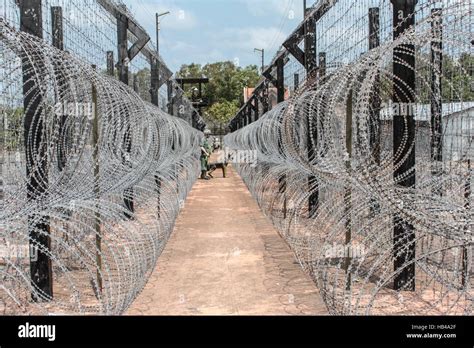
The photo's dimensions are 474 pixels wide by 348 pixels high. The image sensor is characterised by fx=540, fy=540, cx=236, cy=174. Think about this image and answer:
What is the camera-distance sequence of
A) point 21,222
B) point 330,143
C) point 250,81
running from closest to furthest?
point 21,222
point 330,143
point 250,81

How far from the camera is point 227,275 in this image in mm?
5938

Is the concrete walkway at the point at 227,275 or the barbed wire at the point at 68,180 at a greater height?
the barbed wire at the point at 68,180

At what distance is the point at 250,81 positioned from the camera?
5991 cm

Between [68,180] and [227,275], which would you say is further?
[227,275]

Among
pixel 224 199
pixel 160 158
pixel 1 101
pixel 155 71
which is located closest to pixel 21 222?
pixel 1 101

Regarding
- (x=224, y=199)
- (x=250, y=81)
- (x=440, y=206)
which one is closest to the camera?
(x=440, y=206)

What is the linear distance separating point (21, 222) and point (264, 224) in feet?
20.2

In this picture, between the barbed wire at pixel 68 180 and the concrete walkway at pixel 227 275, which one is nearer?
the barbed wire at pixel 68 180

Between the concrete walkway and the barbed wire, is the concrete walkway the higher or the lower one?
the lower one

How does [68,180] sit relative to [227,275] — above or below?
above

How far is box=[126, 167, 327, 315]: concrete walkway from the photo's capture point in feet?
15.9

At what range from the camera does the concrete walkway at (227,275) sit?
15.9 feet

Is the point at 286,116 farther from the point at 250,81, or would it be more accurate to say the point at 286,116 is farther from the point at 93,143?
the point at 250,81

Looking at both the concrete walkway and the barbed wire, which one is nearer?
the barbed wire
